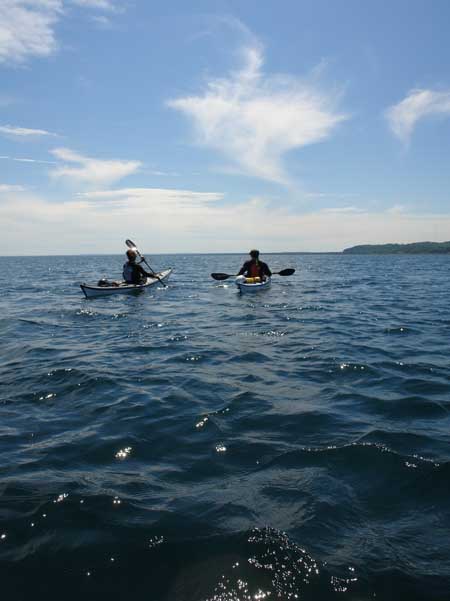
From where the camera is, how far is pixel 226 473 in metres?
4.26

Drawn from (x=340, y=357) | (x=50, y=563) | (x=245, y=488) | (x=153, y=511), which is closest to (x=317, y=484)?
(x=245, y=488)

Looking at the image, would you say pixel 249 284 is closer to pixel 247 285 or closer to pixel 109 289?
pixel 247 285

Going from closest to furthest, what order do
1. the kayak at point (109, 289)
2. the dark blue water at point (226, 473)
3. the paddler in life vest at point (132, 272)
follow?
the dark blue water at point (226, 473)
the kayak at point (109, 289)
the paddler in life vest at point (132, 272)

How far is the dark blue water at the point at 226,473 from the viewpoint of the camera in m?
2.91

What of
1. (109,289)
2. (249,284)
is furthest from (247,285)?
(109,289)

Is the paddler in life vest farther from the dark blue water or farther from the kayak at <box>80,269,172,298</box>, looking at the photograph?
the dark blue water

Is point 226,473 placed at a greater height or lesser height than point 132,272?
lesser

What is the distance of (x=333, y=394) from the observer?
6.46m

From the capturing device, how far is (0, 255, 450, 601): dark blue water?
291 centimetres

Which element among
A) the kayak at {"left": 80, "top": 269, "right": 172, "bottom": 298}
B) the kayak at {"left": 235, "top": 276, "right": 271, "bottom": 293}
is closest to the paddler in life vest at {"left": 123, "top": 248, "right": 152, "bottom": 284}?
the kayak at {"left": 80, "top": 269, "right": 172, "bottom": 298}

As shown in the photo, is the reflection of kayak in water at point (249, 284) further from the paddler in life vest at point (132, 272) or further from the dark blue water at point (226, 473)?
the dark blue water at point (226, 473)

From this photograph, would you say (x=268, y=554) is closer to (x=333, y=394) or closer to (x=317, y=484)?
(x=317, y=484)

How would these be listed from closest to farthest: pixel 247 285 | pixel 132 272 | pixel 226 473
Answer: pixel 226 473 → pixel 247 285 → pixel 132 272

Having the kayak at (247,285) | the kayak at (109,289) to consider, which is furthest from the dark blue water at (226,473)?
the kayak at (247,285)
